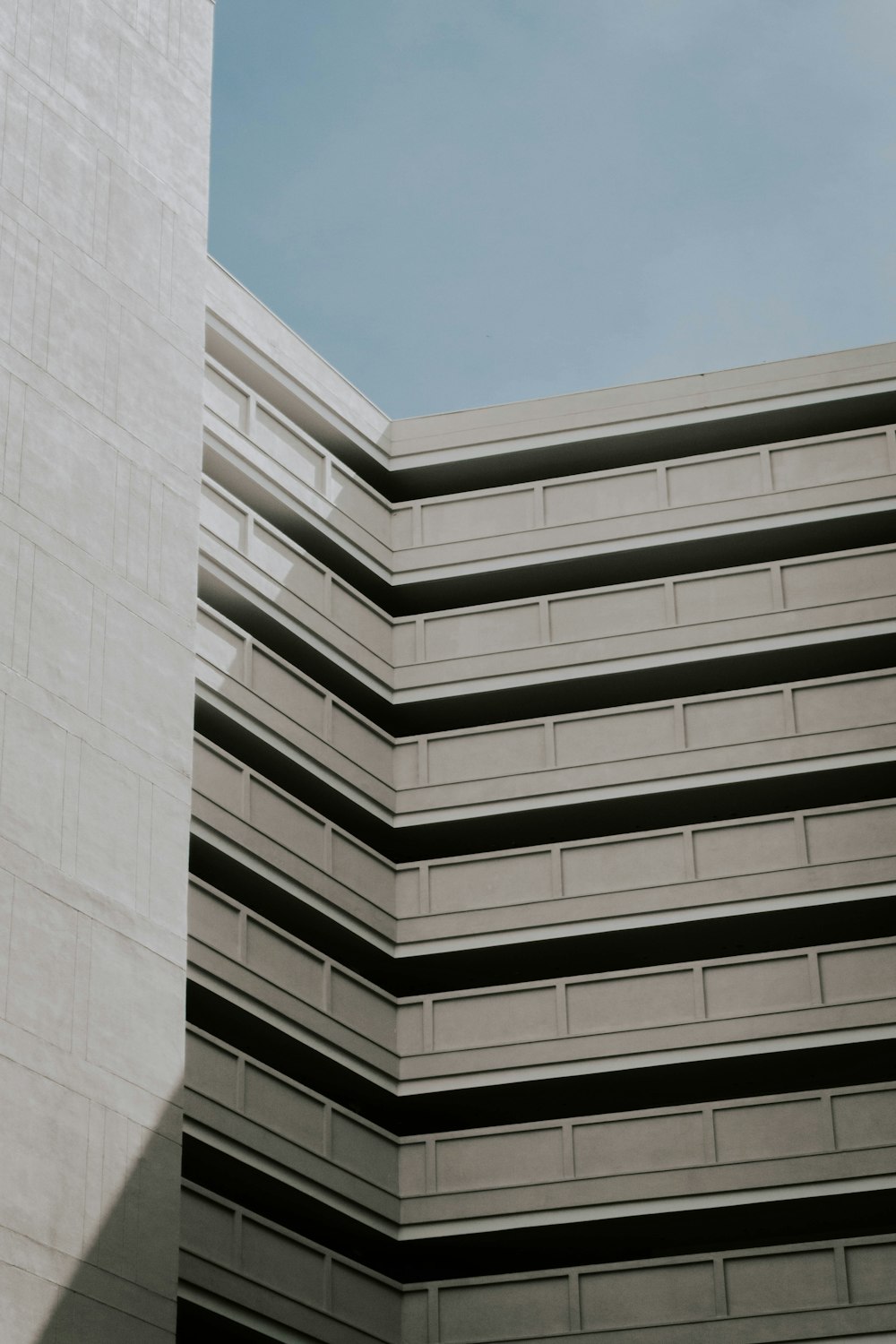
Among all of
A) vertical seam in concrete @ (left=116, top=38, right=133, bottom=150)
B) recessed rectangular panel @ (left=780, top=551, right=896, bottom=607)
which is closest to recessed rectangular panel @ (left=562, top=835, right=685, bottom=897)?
recessed rectangular panel @ (left=780, top=551, right=896, bottom=607)

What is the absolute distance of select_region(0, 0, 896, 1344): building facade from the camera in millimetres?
23188

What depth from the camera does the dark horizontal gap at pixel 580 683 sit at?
31922 mm

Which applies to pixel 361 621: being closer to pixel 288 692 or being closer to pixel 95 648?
pixel 288 692

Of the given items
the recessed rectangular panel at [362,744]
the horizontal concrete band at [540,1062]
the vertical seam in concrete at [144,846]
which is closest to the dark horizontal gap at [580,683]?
the recessed rectangular panel at [362,744]

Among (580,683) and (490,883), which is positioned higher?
(580,683)

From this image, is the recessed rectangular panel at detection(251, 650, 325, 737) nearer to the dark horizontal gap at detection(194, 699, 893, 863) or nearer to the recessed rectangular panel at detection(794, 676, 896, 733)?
the dark horizontal gap at detection(194, 699, 893, 863)

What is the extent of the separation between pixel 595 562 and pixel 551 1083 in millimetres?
7980

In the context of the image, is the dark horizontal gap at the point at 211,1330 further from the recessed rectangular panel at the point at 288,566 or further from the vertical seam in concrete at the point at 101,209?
the vertical seam in concrete at the point at 101,209

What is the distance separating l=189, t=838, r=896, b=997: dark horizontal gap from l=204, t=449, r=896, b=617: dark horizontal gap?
18.5ft

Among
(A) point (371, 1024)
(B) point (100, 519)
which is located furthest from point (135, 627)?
(A) point (371, 1024)

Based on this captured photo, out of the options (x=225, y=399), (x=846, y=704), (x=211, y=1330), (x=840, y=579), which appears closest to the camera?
(x=211, y=1330)

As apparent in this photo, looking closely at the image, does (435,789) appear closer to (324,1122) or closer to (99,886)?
(324,1122)

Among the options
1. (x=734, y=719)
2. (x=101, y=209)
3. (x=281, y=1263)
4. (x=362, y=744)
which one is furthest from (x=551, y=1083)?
(x=101, y=209)

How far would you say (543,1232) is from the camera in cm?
2888
